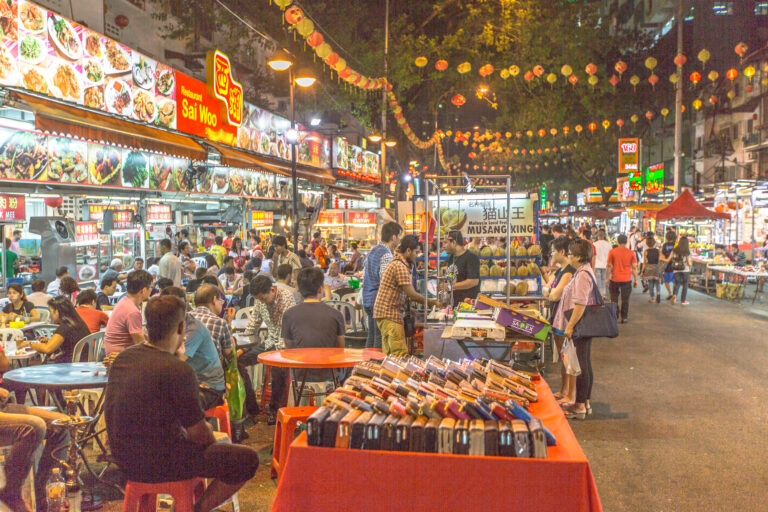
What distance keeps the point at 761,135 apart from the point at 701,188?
21.4ft

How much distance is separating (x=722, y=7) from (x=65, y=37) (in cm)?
3722

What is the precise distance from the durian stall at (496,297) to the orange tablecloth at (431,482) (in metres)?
2.37

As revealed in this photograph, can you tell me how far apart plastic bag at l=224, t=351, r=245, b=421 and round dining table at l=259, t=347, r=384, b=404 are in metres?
0.34

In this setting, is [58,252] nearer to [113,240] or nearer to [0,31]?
[113,240]

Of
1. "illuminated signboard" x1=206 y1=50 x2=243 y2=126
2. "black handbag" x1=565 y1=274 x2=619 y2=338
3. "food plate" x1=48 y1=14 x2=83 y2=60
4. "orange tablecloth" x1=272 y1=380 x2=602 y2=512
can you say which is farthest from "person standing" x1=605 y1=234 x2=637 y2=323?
"food plate" x1=48 y1=14 x2=83 y2=60

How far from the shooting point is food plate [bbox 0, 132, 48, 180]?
10189 millimetres

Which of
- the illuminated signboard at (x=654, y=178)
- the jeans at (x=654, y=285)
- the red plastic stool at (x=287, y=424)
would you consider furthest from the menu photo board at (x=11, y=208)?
the illuminated signboard at (x=654, y=178)

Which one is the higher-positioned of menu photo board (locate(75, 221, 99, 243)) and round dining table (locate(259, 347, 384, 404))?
menu photo board (locate(75, 221, 99, 243))

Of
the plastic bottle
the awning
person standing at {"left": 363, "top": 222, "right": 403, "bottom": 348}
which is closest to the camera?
the plastic bottle

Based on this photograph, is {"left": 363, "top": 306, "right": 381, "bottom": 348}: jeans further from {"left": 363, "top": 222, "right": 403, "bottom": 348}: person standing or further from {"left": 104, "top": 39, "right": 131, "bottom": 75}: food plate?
{"left": 104, "top": 39, "right": 131, "bottom": 75}: food plate

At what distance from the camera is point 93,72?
471 inches

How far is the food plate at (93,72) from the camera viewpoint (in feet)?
38.6

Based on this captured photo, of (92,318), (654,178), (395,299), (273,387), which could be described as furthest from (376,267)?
(654,178)

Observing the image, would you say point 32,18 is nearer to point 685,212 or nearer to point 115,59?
point 115,59
